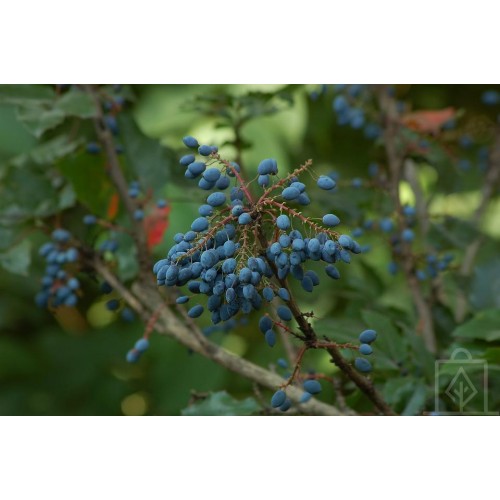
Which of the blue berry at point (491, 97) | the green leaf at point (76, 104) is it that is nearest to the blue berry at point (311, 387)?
the green leaf at point (76, 104)

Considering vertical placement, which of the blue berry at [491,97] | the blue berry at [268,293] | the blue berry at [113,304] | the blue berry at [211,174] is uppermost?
the blue berry at [211,174]

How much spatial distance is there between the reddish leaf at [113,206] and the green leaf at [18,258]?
0.13 metres

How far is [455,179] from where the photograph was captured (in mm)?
1383

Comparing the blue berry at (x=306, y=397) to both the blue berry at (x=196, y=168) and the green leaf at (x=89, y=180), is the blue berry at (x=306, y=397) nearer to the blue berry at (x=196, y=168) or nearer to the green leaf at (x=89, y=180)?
the blue berry at (x=196, y=168)

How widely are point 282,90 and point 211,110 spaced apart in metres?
0.10

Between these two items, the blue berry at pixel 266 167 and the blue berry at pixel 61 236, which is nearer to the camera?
the blue berry at pixel 266 167

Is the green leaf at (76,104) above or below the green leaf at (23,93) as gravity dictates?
below

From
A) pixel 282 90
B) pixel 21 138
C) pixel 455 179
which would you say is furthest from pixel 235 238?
pixel 21 138

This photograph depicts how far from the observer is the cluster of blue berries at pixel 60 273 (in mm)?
1084

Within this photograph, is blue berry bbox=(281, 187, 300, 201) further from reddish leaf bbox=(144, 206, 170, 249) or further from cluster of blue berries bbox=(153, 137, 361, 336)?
reddish leaf bbox=(144, 206, 170, 249)

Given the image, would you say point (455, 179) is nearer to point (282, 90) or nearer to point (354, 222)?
point (354, 222)

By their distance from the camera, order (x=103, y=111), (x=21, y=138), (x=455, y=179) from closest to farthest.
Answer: (x=103, y=111) < (x=455, y=179) < (x=21, y=138)

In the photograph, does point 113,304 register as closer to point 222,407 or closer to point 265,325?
point 222,407

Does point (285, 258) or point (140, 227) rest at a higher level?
point (285, 258)
